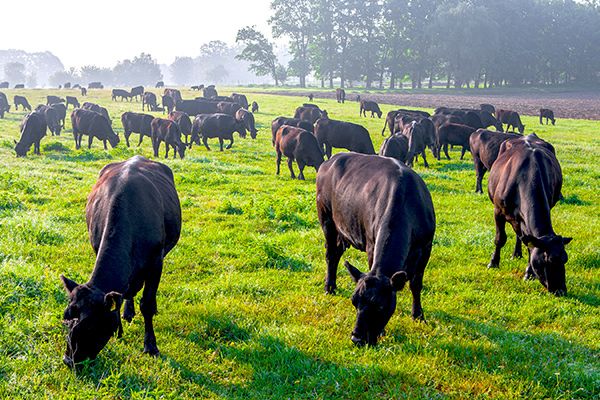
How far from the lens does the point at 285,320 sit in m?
6.32

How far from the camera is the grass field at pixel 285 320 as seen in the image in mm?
4859

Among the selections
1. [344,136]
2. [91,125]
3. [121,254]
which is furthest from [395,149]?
[91,125]

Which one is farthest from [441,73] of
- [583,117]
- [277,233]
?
[277,233]

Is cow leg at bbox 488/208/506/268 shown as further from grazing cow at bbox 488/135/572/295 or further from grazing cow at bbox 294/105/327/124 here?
grazing cow at bbox 294/105/327/124

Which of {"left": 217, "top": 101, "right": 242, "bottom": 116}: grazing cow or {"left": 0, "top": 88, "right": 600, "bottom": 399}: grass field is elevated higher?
{"left": 217, "top": 101, "right": 242, "bottom": 116}: grazing cow

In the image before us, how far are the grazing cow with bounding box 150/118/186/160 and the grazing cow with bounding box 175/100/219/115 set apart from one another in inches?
582

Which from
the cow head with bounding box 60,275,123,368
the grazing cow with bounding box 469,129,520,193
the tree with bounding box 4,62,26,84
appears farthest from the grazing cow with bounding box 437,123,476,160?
the tree with bounding box 4,62,26,84

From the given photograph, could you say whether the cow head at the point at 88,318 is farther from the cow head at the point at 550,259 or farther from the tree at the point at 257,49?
the tree at the point at 257,49

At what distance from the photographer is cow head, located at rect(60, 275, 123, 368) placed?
4.41 meters

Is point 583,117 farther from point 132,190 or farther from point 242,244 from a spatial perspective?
Answer: point 132,190

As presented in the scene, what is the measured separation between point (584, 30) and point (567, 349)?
96112 millimetres

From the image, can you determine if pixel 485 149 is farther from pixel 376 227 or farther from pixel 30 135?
pixel 30 135

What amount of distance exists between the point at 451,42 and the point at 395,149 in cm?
6960

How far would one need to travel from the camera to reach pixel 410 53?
279ft
